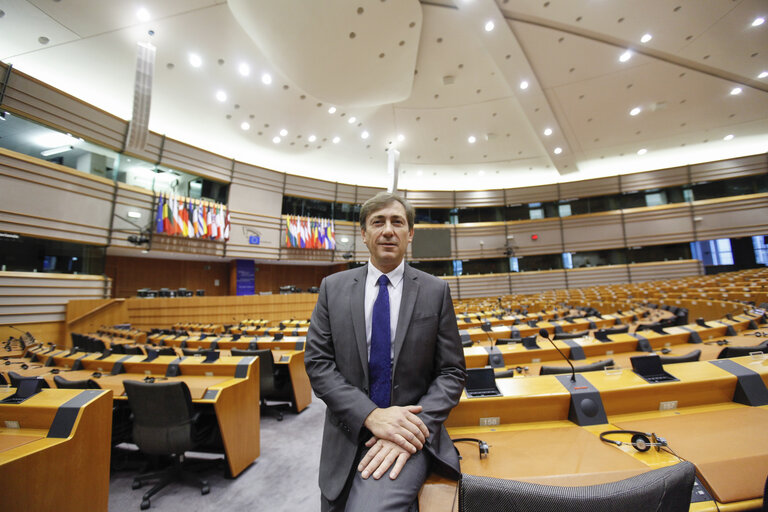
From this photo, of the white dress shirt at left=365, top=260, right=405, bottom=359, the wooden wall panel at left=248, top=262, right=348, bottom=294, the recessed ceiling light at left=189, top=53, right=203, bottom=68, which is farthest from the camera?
the wooden wall panel at left=248, top=262, right=348, bottom=294

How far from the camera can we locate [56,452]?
1.54m

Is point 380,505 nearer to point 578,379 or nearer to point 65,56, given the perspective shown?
point 578,379

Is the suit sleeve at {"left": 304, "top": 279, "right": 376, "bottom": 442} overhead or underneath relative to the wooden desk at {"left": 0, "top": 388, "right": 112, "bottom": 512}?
overhead

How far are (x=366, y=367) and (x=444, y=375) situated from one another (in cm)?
32

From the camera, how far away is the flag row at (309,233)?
13.1 m

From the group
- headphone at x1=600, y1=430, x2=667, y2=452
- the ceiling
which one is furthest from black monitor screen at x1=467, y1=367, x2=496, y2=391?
the ceiling

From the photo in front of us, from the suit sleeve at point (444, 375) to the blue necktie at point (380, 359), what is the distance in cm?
16

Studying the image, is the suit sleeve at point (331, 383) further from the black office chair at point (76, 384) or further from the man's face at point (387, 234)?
the black office chair at point (76, 384)

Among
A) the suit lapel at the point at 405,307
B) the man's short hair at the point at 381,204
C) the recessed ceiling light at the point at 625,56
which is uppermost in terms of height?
the recessed ceiling light at the point at 625,56

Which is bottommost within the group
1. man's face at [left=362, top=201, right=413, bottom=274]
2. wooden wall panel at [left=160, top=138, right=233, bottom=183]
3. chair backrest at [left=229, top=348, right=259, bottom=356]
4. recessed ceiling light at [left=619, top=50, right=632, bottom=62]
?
chair backrest at [left=229, top=348, right=259, bottom=356]

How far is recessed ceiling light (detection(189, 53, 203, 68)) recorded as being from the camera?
300 inches

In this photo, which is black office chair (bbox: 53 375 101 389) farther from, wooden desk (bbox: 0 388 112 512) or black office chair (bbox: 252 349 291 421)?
black office chair (bbox: 252 349 291 421)

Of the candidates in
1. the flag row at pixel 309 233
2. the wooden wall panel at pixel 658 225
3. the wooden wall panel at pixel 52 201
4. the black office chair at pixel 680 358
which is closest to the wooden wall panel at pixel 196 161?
the wooden wall panel at pixel 52 201

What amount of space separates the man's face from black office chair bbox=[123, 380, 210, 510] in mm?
1966
